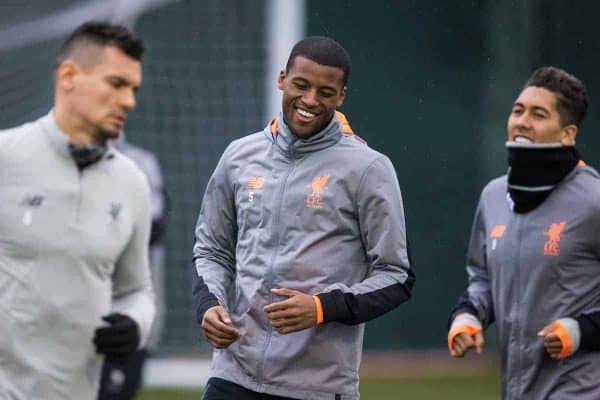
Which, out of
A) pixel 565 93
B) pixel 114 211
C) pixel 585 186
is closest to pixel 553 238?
pixel 585 186

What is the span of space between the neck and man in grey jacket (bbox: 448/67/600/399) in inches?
79.2

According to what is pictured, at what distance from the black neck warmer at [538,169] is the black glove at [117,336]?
207 centimetres

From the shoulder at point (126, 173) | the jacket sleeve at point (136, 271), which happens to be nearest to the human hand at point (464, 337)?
the jacket sleeve at point (136, 271)

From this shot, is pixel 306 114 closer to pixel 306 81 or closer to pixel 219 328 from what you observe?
pixel 306 81

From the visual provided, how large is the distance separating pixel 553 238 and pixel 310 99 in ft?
3.99

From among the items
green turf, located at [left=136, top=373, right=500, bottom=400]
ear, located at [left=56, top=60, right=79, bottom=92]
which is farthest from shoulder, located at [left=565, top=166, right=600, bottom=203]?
green turf, located at [left=136, top=373, right=500, bottom=400]

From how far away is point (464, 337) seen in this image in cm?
617

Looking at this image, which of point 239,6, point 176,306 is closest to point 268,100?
point 239,6

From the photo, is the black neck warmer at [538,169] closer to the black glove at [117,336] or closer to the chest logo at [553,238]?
the chest logo at [553,238]

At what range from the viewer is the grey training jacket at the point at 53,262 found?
4.75 m

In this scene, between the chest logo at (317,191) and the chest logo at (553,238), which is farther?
the chest logo at (553,238)

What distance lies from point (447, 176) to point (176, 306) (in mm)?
3047

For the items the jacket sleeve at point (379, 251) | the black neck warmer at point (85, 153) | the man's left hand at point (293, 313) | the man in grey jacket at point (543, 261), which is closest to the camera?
the black neck warmer at point (85, 153)

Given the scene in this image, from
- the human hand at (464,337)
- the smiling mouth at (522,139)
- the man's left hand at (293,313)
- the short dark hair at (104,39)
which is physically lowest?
the human hand at (464,337)
